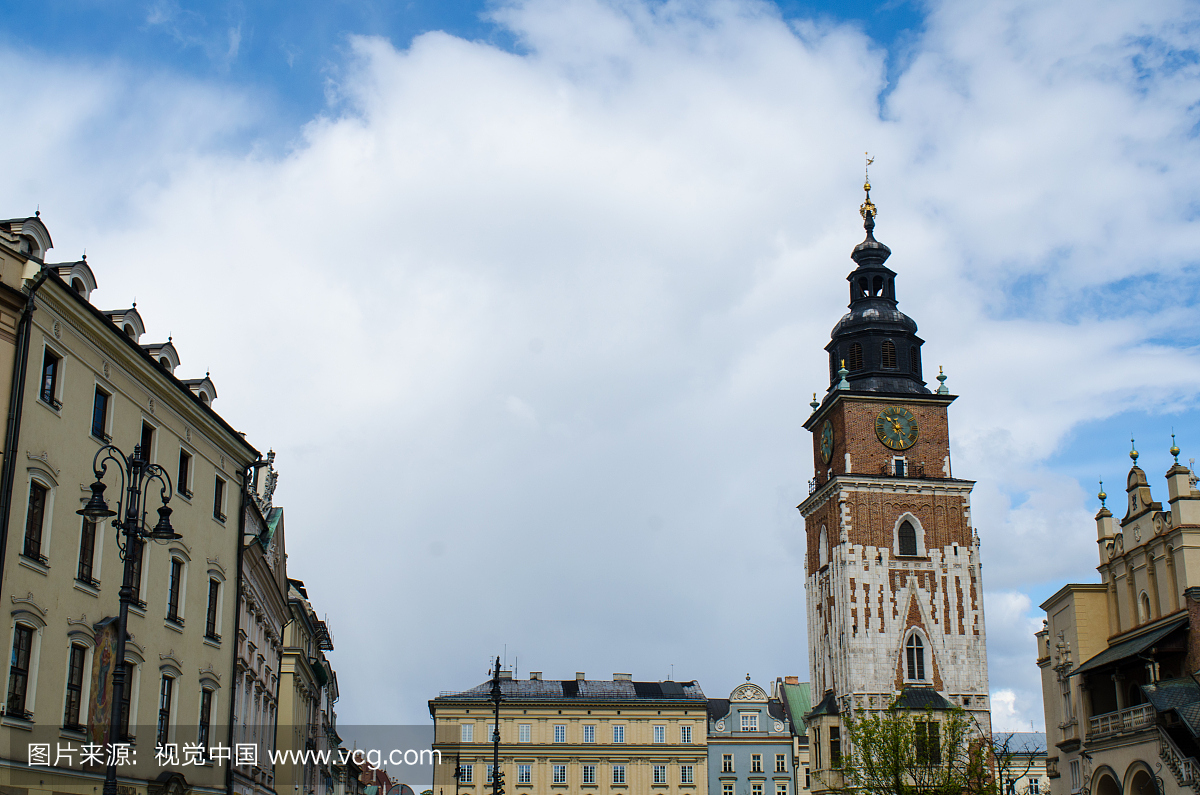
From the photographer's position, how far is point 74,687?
974 inches

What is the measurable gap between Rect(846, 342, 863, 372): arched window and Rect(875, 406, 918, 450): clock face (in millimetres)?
4066

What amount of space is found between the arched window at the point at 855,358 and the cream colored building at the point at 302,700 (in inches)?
1530

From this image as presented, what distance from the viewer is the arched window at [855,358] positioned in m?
79.7

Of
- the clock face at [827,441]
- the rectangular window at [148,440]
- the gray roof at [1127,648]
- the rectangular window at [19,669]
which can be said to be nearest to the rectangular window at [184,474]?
the rectangular window at [148,440]

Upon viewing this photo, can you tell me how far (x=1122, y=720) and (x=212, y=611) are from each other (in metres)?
31.8

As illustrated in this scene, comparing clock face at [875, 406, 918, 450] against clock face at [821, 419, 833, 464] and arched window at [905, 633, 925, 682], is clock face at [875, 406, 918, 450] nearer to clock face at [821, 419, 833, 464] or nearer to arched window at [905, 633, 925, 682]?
clock face at [821, 419, 833, 464]

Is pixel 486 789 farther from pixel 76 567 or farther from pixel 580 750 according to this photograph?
pixel 76 567

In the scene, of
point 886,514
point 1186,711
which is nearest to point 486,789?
point 886,514

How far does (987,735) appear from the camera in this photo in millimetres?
70500

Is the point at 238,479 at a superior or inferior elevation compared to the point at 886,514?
inferior

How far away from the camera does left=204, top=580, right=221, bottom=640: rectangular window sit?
33688 millimetres

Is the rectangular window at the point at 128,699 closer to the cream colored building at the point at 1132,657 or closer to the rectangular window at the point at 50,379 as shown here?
the rectangular window at the point at 50,379

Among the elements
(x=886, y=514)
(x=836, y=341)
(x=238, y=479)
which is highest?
(x=836, y=341)

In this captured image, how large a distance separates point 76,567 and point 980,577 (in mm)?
61120
